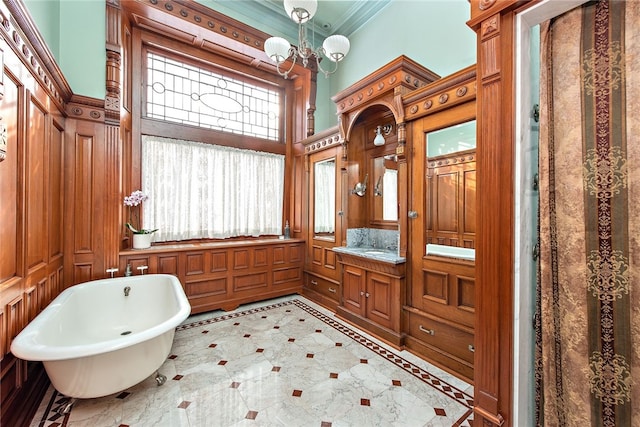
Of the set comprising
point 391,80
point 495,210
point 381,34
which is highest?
point 381,34

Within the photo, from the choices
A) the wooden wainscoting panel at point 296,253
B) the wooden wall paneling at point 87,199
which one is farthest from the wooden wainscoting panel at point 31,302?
the wooden wainscoting panel at point 296,253

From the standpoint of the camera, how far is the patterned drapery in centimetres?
110

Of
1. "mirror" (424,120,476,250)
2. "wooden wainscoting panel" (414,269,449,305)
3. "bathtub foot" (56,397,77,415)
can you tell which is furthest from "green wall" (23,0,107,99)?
"wooden wainscoting panel" (414,269,449,305)

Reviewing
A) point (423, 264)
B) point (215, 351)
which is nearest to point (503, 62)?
point (423, 264)

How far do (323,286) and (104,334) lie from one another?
2594 millimetres

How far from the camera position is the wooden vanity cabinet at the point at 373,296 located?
2756mm

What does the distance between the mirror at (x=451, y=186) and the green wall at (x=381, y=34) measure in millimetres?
1107

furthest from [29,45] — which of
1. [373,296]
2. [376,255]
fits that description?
[373,296]

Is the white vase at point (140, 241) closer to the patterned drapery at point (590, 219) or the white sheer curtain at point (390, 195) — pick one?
the white sheer curtain at point (390, 195)

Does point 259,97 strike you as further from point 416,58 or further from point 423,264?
point 423,264

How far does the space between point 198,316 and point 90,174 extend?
209cm

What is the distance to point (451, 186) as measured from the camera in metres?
2.51

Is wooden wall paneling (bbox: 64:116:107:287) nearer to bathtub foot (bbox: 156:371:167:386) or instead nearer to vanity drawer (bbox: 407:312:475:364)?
bathtub foot (bbox: 156:371:167:386)

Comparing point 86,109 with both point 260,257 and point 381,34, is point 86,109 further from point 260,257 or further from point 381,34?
point 381,34
